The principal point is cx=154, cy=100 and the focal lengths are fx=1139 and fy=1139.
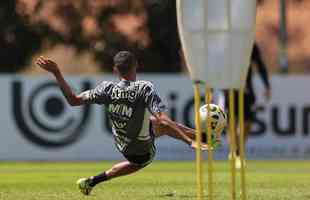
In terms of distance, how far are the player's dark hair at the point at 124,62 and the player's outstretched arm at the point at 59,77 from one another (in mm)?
520

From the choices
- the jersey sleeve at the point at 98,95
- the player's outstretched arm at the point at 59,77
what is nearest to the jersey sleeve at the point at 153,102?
the jersey sleeve at the point at 98,95

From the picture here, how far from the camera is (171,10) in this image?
32531mm

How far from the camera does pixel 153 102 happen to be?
11328 millimetres

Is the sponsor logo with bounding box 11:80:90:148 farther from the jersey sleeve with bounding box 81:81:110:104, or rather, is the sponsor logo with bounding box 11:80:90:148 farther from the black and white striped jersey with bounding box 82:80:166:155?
the jersey sleeve with bounding box 81:81:110:104

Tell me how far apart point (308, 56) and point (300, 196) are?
41.4 m

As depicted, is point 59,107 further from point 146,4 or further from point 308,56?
point 308,56

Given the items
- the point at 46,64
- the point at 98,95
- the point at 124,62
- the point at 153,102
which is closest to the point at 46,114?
the point at 98,95

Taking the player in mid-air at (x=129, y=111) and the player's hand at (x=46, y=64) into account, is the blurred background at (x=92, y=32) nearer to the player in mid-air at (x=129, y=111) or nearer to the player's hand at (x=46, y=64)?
the player in mid-air at (x=129, y=111)

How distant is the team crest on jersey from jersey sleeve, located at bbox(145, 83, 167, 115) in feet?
0.49

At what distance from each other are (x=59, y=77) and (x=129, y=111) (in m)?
1.83

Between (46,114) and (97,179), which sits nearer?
(97,179)

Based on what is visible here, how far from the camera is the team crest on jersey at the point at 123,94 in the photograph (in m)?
11.7

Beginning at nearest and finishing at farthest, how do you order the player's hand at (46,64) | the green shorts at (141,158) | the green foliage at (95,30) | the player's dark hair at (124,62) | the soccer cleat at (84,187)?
the player's hand at (46,64), the player's dark hair at (124,62), the soccer cleat at (84,187), the green shorts at (141,158), the green foliage at (95,30)

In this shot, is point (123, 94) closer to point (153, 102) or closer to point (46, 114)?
point (153, 102)
